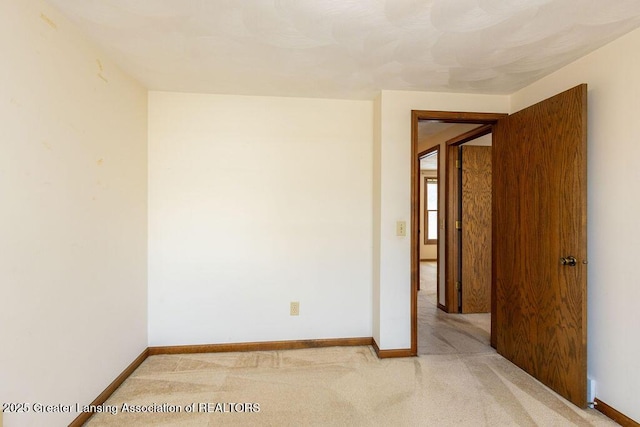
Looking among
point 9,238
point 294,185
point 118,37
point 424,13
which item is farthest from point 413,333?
point 118,37

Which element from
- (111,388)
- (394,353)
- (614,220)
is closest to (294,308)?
(394,353)

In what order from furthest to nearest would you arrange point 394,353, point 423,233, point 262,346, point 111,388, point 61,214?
point 423,233
point 262,346
point 394,353
point 111,388
point 61,214

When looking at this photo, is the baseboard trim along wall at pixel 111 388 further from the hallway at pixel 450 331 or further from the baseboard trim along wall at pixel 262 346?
the hallway at pixel 450 331

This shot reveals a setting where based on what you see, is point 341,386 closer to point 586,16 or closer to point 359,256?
point 359,256

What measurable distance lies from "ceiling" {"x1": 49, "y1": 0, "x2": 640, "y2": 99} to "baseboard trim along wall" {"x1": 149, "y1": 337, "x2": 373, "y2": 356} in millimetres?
2198

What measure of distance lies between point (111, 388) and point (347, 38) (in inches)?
106

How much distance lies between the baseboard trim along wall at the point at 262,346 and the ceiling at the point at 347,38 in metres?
2.20

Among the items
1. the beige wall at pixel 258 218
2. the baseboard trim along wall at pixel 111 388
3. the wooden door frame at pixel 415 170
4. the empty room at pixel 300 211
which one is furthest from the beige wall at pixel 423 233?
the baseboard trim along wall at pixel 111 388

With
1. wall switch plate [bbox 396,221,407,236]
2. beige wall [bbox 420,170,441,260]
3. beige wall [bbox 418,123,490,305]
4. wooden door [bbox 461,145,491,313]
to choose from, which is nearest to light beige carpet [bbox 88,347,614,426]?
wall switch plate [bbox 396,221,407,236]

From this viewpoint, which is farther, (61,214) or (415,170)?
(415,170)

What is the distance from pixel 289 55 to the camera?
Result: 1954mm

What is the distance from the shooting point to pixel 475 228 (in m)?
3.75

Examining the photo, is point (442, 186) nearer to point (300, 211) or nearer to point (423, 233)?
point (300, 211)

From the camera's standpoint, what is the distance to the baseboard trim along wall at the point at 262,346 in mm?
2598
